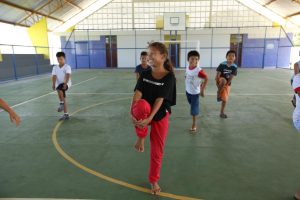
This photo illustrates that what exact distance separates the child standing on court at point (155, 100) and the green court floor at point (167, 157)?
61 cm

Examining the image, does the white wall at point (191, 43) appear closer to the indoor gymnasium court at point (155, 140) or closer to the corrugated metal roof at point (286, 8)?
the corrugated metal roof at point (286, 8)

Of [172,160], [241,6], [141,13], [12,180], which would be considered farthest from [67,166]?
[241,6]

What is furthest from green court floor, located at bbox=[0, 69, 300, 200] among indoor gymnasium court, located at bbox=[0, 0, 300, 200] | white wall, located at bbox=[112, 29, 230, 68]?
white wall, located at bbox=[112, 29, 230, 68]

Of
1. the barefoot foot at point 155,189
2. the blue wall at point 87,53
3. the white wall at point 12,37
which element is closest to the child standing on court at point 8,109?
the barefoot foot at point 155,189

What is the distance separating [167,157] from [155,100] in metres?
1.46

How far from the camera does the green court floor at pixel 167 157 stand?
276cm

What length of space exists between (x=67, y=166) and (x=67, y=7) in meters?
20.9

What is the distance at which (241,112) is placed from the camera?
6.25 metres

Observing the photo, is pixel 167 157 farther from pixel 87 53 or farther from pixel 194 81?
pixel 87 53

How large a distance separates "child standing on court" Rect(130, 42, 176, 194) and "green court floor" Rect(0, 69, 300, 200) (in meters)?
0.61

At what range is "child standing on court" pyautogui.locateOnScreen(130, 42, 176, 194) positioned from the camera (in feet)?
7.60

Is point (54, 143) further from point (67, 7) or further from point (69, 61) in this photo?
point (69, 61)

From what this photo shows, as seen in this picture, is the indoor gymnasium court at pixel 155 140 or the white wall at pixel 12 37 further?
the white wall at pixel 12 37

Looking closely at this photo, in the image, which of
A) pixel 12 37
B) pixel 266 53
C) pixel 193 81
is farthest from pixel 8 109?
pixel 266 53
